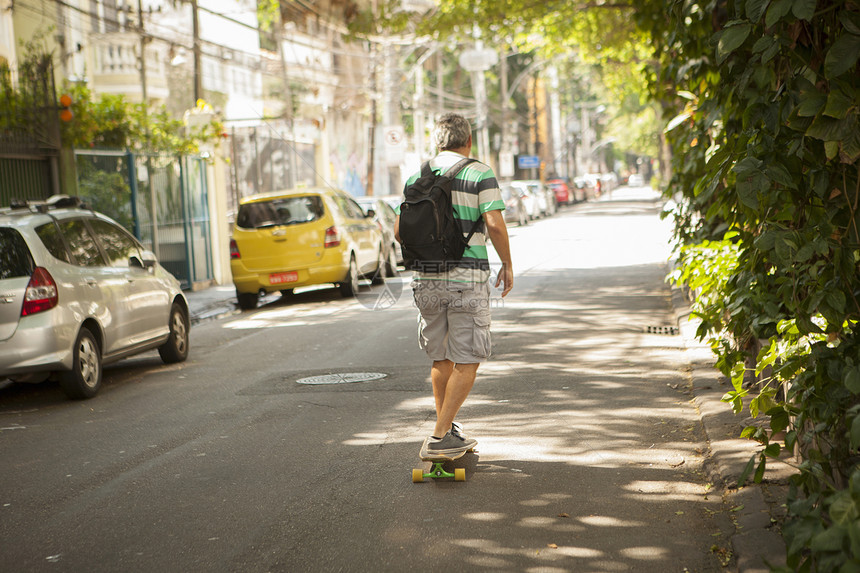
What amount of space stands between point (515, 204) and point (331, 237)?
2267 cm

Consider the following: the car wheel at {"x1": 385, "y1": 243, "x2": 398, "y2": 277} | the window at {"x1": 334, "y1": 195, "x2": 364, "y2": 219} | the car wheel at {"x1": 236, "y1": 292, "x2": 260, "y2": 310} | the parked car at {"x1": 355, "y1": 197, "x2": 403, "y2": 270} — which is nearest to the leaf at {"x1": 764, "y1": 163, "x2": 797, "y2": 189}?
the car wheel at {"x1": 236, "y1": 292, "x2": 260, "y2": 310}

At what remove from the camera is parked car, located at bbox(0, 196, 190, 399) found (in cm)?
824

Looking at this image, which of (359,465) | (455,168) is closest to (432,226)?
(455,168)

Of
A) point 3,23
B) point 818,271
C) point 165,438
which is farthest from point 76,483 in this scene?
point 3,23

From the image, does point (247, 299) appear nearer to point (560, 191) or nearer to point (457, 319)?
point (457, 319)

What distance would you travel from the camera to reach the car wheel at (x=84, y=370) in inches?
338

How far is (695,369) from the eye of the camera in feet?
28.2

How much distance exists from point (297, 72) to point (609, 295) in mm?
25988

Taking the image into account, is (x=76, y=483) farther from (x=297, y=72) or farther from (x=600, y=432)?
(x=297, y=72)

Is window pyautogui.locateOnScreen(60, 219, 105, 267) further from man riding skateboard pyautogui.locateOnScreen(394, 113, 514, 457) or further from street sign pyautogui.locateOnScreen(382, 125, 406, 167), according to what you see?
street sign pyautogui.locateOnScreen(382, 125, 406, 167)

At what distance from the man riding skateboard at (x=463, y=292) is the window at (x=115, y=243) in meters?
4.89

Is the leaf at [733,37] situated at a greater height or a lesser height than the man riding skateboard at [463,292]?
greater

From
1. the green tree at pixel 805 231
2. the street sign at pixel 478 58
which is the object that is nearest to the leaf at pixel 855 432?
the green tree at pixel 805 231

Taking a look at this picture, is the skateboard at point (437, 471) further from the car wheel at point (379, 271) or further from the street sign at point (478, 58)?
the street sign at point (478, 58)
